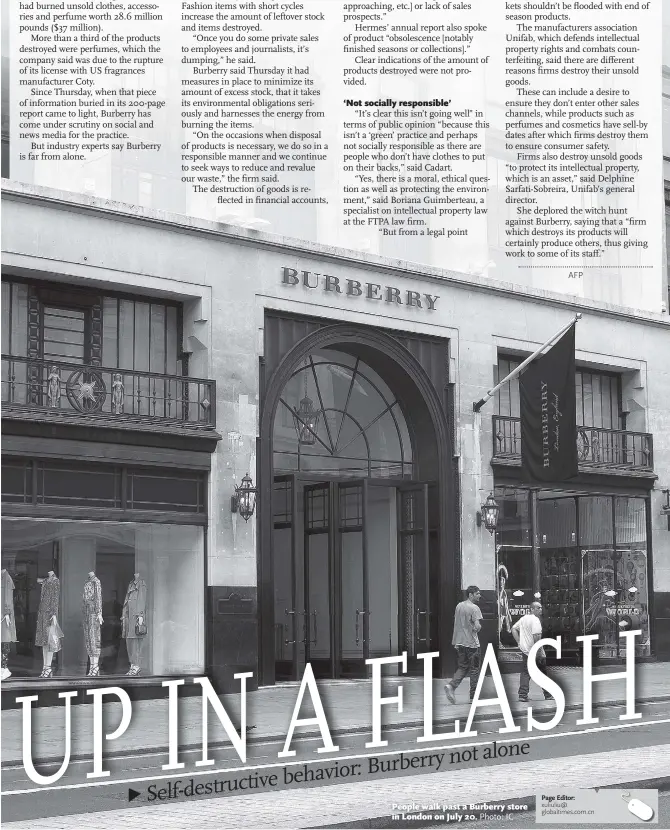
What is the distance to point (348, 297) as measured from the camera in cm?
2459

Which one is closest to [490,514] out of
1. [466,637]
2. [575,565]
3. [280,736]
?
[575,565]

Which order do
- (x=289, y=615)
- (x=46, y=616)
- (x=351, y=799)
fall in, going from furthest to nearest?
1. (x=289, y=615)
2. (x=46, y=616)
3. (x=351, y=799)

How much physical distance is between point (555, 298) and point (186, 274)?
31.0 feet

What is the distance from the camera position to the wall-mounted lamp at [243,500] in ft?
73.3

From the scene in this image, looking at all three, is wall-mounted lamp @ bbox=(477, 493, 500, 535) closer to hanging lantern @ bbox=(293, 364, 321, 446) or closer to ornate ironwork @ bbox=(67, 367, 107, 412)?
hanging lantern @ bbox=(293, 364, 321, 446)

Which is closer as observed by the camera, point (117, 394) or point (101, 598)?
point (101, 598)

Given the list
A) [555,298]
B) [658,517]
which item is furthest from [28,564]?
[658,517]

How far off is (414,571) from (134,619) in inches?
251

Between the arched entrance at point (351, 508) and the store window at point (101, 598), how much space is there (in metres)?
1.58

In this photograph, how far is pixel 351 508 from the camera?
2461cm

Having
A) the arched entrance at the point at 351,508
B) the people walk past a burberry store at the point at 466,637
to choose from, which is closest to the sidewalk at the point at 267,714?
the people walk past a burberry store at the point at 466,637

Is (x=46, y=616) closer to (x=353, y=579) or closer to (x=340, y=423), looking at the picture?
(x=353, y=579)

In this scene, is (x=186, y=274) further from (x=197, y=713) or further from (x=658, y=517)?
(x=658, y=517)

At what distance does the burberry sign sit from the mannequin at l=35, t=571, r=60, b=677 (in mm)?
7170
